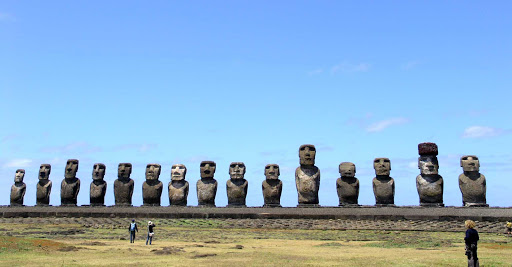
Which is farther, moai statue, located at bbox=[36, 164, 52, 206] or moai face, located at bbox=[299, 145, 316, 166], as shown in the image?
moai statue, located at bbox=[36, 164, 52, 206]

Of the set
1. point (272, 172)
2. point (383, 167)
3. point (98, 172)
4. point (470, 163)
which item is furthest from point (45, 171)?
point (470, 163)

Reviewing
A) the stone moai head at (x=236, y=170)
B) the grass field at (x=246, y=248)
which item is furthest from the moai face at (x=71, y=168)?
the grass field at (x=246, y=248)

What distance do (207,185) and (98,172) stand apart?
5.96 metres

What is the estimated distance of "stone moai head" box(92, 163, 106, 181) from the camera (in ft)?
96.7

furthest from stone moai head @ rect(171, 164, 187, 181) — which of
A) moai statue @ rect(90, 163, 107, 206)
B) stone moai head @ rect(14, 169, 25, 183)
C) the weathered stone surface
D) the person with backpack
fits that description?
the person with backpack

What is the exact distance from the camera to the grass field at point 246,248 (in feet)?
37.8

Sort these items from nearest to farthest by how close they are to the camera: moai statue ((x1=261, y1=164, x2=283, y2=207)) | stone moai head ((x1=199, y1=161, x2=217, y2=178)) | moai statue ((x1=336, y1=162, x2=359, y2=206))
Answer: moai statue ((x1=336, y1=162, x2=359, y2=206)) < moai statue ((x1=261, y1=164, x2=283, y2=207)) < stone moai head ((x1=199, y1=161, x2=217, y2=178))

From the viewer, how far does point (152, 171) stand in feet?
94.1

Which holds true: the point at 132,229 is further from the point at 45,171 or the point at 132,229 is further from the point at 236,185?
the point at 45,171

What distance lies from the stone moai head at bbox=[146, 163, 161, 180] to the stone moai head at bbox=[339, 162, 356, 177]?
9.04 m

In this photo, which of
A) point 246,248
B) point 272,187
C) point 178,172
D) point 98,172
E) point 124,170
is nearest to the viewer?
point 246,248

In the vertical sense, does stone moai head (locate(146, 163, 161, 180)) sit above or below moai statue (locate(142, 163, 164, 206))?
above

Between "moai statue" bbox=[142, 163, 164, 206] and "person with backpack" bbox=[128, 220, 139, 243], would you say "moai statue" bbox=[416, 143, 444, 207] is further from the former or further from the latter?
"person with backpack" bbox=[128, 220, 139, 243]

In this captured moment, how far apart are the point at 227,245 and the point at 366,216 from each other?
27.7ft
